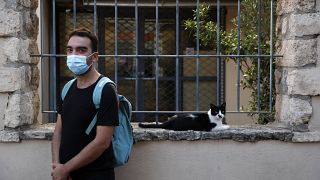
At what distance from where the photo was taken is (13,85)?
12.7ft

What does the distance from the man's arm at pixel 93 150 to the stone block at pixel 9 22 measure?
133 cm

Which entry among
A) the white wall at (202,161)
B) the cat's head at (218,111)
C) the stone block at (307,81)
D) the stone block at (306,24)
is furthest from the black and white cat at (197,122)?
the stone block at (306,24)

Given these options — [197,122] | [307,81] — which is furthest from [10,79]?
[307,81]

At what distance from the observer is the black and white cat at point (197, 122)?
13.1ft

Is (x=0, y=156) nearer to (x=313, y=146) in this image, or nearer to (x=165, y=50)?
(x=313, y=146)

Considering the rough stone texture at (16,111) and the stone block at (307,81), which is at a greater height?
the stone block at (307,81)

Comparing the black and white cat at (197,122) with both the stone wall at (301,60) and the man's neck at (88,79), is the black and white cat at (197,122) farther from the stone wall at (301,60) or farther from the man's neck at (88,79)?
the man's neck at (88,79)

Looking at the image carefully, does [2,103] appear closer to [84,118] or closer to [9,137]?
[9,137]

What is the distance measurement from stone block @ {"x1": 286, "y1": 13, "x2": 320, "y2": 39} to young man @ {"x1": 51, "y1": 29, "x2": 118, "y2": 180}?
166 centimetres

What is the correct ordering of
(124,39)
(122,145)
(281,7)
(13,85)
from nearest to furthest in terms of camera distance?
(122,145), (13,85), (281,7), (124,39)

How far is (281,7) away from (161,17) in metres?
3.99

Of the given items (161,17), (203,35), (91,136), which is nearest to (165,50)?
(161,17)

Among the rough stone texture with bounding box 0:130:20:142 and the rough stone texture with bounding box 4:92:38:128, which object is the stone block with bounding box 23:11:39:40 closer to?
the rough stone texture with bounding box 4:92:38:128

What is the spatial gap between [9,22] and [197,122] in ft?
5.54
